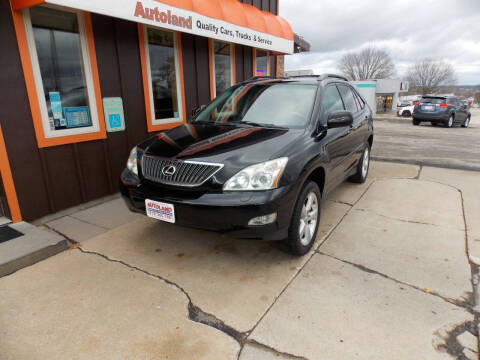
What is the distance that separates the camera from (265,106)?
366 cm

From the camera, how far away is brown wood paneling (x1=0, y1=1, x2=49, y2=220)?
354 cm

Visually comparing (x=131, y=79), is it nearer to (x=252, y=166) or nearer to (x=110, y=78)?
(x=110, y=78)

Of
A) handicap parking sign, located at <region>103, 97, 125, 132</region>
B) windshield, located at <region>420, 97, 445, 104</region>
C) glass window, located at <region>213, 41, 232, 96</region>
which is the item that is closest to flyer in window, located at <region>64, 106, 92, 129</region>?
handicap parking sign, located at <region>103, 97, 125, 132</region>

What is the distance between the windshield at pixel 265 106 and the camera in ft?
11.2

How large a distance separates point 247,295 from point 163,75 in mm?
4488

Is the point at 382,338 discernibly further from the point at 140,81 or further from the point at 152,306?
the point at 140,81

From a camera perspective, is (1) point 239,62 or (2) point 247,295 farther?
(1) point 239,62

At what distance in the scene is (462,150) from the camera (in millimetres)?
9562

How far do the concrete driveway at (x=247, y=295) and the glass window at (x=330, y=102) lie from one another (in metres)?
1.40

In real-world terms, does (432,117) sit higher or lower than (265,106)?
lower

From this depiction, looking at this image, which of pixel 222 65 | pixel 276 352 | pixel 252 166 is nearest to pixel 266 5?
pixel 222 65

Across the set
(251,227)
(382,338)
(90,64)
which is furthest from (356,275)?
(90,64)

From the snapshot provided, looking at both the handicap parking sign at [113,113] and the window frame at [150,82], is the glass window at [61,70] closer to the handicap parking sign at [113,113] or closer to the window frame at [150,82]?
the handicap parking sign at [113,113]

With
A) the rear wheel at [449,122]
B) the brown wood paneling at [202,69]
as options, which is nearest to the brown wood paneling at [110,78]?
the brown wood paneling at [202,69]
